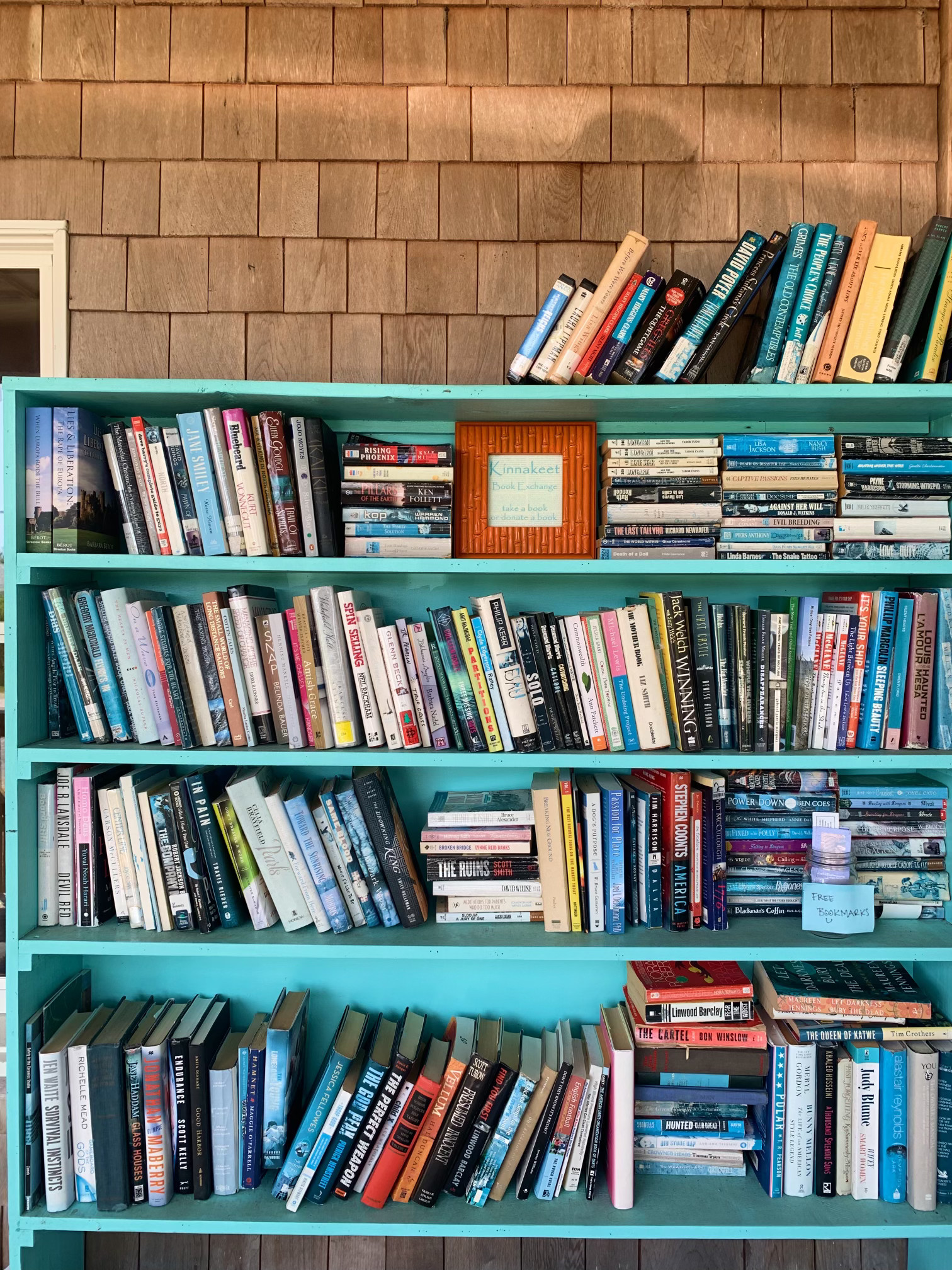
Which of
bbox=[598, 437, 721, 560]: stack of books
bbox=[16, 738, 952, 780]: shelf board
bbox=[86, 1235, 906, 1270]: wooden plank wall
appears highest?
bbox=[598, 437, 721, 560]: stack of books

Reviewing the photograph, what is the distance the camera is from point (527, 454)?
1.67 m

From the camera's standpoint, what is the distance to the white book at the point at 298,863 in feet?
5.20

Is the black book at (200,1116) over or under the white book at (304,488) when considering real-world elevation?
under

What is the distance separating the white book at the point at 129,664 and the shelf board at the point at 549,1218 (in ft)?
2.80

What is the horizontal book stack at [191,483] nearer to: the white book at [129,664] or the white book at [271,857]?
the white book at [129,664]

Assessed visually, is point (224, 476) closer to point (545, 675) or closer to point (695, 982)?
point (545, 675)

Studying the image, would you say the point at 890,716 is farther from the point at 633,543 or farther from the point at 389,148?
the point at 389,148

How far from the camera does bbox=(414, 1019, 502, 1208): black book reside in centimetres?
154

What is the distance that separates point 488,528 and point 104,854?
967 mm

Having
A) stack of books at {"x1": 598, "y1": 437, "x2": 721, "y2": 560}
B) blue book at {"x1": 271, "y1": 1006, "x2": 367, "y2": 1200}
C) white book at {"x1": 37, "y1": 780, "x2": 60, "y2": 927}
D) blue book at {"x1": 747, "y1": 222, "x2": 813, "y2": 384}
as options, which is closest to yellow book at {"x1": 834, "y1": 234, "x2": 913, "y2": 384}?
blue book at {"x1": 747, "y1": 222, "x2": 813, "y2": 384}

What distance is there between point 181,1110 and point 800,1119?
1.13 m

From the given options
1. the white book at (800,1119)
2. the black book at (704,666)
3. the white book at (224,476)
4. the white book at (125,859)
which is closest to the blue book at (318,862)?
the white book at (125,859)

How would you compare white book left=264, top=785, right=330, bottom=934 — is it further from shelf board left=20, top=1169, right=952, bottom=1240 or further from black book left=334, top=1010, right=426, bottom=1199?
shelf board left=20, top=1169, right=952, bottom=1240

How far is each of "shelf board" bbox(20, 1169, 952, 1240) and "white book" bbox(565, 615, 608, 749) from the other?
0.84m
